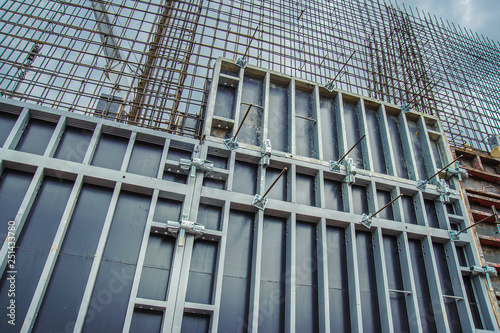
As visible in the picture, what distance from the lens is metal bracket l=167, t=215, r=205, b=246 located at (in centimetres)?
529

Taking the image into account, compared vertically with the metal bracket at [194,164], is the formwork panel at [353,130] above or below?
above

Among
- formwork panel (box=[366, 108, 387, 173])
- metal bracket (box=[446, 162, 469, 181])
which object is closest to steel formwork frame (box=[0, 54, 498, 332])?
formwork panel (box=[366, 108, 387, 173])

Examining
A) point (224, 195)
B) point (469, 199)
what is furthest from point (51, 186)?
point (469, 199)

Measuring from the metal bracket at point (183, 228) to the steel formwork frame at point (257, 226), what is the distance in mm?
120

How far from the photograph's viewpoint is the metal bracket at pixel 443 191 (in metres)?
7.57

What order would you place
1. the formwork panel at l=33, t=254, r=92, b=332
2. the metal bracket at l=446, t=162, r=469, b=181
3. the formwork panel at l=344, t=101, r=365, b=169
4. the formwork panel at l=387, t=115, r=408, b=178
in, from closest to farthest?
the formwork panel at l=33, t=254, r=92, b=332
the formwork panel at l=344, t=101, r=365, b=169
the formwork panel at l=387, t=115, r=408, b=178
the metal bracket at l=446, t=162, r=469, b=181

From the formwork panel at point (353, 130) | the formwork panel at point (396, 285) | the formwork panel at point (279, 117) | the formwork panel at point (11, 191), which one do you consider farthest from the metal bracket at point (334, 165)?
the formwork panel at point (11, 191)

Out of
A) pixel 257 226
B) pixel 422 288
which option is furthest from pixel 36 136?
pixel 422 288

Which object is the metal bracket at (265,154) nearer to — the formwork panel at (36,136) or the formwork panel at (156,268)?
the formwork panel at (156,268)

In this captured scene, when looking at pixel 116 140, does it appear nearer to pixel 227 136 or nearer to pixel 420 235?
pixel 227 136

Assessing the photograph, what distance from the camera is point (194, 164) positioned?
5.93m

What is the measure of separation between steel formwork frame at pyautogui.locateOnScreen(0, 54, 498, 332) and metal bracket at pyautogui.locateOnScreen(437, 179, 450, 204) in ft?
0.34

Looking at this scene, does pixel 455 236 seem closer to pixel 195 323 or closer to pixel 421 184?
pixel 421 184

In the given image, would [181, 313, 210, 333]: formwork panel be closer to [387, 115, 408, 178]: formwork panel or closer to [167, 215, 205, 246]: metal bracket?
[167, 215, 205, 246]: metal bracket
